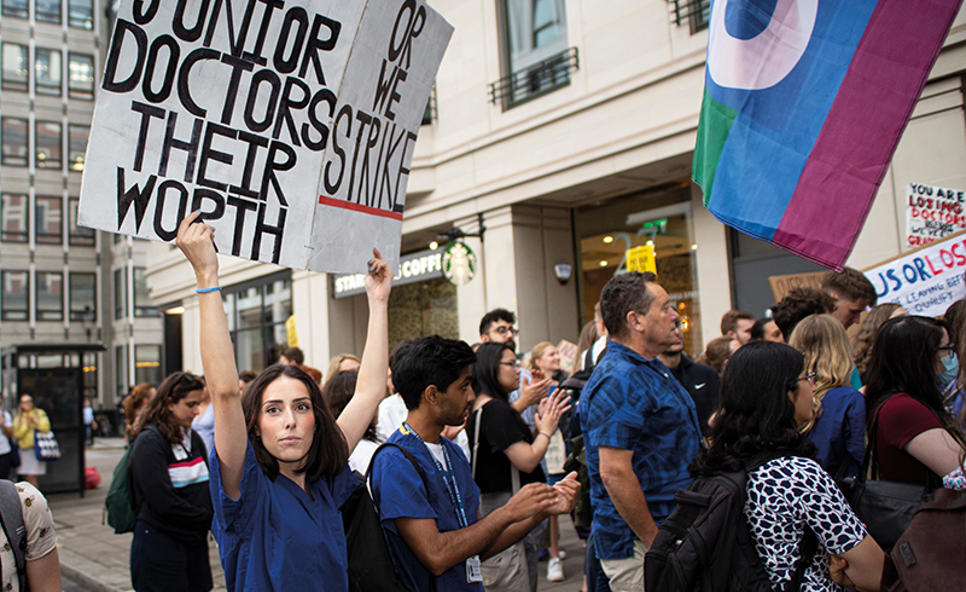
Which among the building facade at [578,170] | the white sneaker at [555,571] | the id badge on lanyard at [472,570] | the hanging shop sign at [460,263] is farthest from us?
the hanging shop sign at [460,263]

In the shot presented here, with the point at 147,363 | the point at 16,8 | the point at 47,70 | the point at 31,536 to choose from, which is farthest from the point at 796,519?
the point at 16,8

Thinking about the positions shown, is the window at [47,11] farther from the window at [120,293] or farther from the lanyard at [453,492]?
the lanyard at [453,492]

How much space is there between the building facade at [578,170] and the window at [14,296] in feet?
99.0

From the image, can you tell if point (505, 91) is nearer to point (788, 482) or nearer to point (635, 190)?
point (635, 190)

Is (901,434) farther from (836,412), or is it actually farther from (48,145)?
(48,145)

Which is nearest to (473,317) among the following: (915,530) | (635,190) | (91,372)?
(635,190)

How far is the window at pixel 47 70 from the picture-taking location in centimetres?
4041

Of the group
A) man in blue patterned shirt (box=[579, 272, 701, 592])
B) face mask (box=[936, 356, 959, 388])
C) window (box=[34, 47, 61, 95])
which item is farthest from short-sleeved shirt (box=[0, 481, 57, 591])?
window (box=[34, 47, 61, 95])

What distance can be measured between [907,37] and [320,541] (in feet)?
9.28

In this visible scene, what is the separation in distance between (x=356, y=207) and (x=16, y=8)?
4612 centimetres

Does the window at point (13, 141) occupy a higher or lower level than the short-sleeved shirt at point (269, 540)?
higher

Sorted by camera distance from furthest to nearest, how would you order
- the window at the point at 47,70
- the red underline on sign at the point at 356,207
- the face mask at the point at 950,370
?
1. the window at the point at 47,70
2. the face mask at the point at 950,370
3. the red underline on sign at the point at 356,207

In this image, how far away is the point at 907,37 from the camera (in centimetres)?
296

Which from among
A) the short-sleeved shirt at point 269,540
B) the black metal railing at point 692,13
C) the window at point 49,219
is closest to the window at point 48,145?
the window at point 49,219
